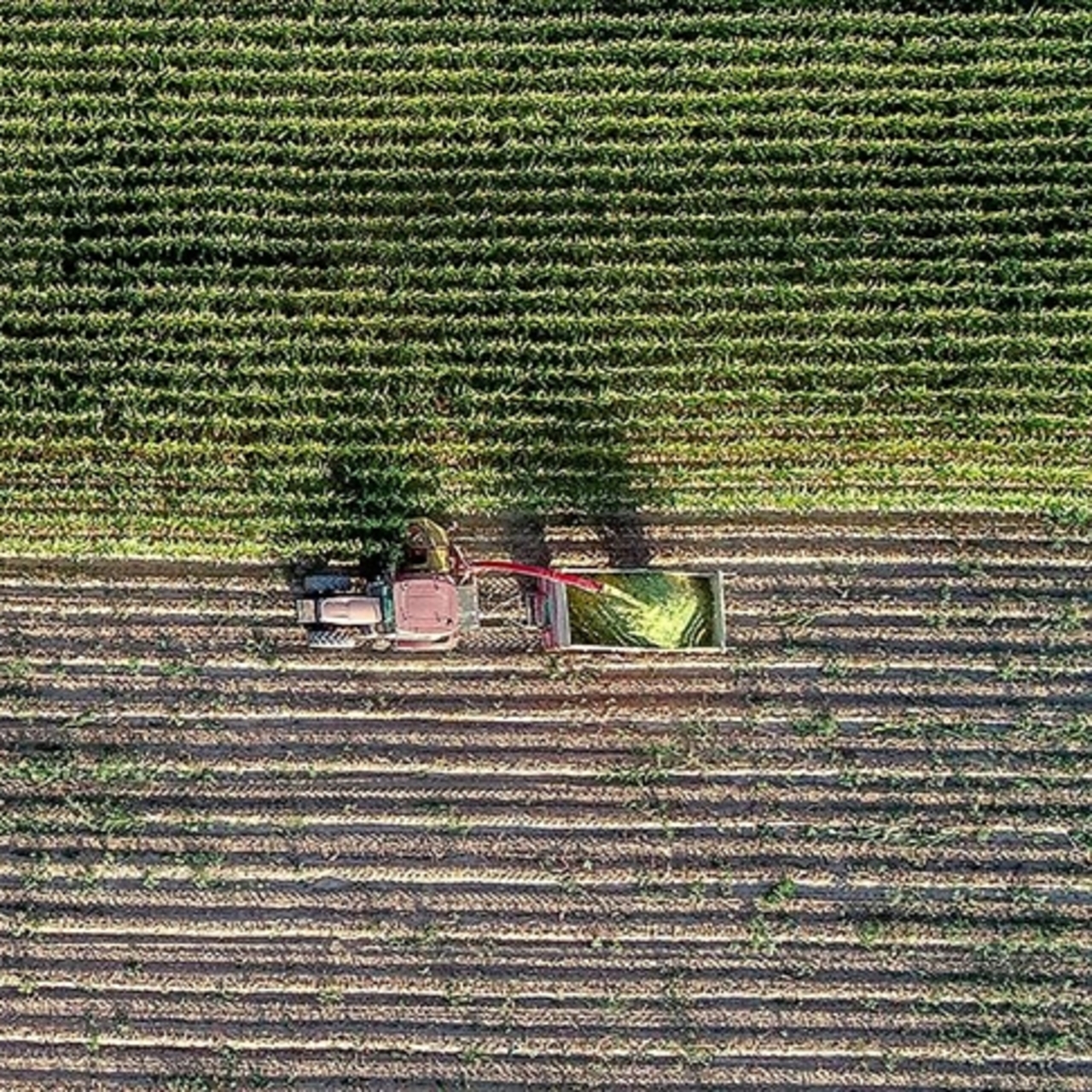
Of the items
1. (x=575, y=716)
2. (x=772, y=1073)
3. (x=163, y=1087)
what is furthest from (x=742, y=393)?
(x=163, y=1087)

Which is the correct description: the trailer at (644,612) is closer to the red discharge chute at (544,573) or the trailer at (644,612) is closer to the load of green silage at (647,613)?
the load of green silage at (647,613)

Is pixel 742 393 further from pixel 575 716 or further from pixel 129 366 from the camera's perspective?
pixel 129 366

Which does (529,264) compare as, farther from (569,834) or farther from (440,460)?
(569,834)

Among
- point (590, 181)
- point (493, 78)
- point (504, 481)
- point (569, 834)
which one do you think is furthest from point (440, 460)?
point (569, 834)

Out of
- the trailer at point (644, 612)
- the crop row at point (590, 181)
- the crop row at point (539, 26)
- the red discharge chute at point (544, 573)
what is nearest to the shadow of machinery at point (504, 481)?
the red discharge chute at point (544, 573)

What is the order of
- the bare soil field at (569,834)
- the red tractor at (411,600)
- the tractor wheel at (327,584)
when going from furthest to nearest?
1. the bare soil field at (569,834)
2. the tractor wheel at (327,584)
3. the red tractor at (411,600)

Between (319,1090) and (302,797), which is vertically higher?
(302,797)

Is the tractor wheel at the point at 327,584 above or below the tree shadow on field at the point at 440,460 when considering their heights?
below
